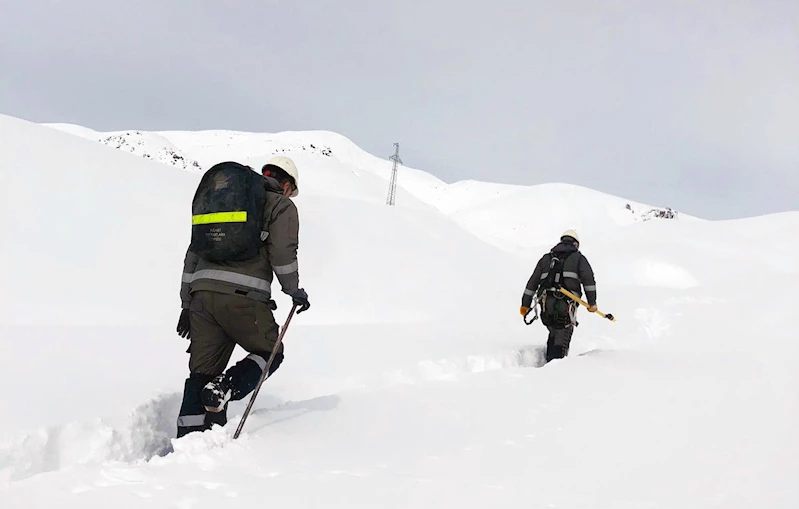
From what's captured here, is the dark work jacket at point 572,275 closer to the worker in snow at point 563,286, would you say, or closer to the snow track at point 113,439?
the worker in snow at point 563,286

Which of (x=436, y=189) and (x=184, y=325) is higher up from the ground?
(x=436, y=189)

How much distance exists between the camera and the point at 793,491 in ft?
8.36

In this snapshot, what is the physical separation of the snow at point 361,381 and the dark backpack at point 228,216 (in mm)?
1021

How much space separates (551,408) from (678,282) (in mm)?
17631

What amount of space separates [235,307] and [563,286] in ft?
15.3

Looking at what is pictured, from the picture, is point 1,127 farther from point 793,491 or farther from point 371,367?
point 793,491

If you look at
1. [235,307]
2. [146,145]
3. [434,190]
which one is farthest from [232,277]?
[434,190]

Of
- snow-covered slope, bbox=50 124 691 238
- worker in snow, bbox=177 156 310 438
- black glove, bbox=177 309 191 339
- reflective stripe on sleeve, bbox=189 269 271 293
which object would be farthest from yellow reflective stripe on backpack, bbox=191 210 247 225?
snow-covered slope, bbox=50 124 691 238

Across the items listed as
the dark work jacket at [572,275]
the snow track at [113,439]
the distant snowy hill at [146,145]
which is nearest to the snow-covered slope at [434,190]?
the distant snowy hill at [146,145]

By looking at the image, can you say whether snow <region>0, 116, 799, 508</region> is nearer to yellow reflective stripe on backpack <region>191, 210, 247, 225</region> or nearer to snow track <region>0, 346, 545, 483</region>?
snow track <region>0, 346, 545, 483</region>

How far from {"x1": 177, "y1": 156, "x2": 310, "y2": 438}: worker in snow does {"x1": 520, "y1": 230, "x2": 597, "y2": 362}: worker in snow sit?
4.15 metres

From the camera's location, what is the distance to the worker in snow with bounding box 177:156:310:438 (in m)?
3.26

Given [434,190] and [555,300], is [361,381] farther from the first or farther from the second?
[434,190]

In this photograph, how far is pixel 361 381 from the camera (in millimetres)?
5254
